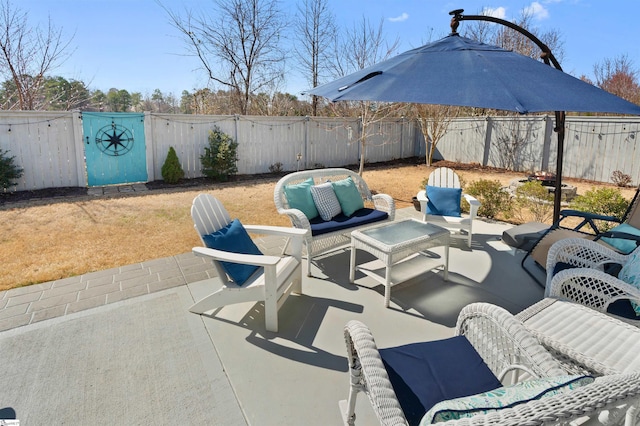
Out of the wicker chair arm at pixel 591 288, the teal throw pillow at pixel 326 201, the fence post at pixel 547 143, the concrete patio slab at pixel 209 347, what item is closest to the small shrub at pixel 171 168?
the concrete patio slab at pixel 209 347

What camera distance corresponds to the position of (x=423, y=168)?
11.2 metres

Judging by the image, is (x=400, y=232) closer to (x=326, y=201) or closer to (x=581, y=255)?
(x=326, y=201)

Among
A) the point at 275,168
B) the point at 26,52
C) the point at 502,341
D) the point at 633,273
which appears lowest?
the point at 502,341

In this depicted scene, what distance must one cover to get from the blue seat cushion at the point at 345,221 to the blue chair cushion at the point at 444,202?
83 cm

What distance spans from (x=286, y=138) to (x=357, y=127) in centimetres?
263

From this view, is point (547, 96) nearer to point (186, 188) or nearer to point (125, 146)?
point (186, 188)

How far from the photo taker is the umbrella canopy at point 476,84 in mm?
2361

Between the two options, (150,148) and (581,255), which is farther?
(150,148)

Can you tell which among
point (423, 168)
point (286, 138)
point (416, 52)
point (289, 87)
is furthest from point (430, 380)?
point (289, 87)

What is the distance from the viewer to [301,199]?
12.6ft

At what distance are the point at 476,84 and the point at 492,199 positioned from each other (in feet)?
11.5

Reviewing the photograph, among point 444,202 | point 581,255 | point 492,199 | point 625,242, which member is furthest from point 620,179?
point 581,255

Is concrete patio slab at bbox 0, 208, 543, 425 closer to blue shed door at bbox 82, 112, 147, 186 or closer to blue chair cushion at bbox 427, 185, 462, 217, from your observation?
blue chair cushion at bbox 427, 185, 462, 217

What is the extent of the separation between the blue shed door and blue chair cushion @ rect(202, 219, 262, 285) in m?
6.03
